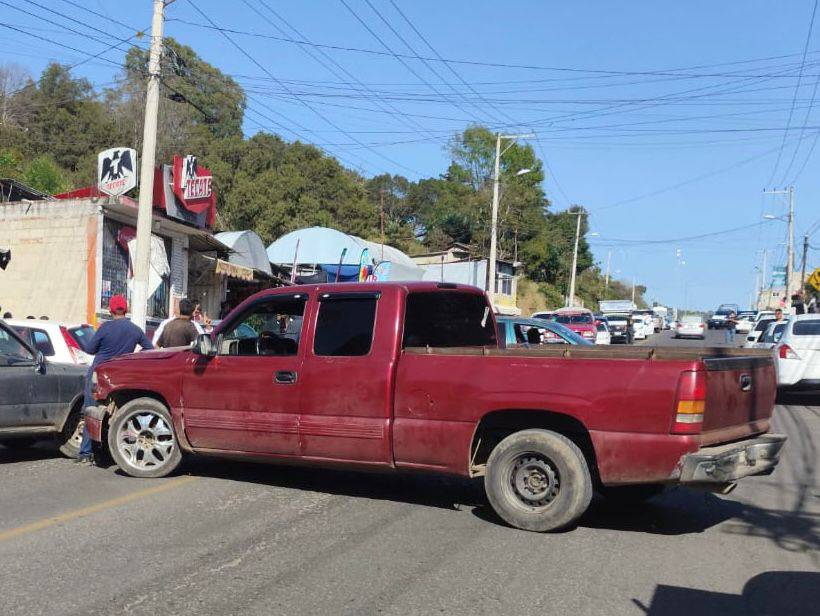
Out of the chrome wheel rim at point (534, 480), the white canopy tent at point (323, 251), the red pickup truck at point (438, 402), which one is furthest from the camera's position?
the white canopy tent at point (323, 251)

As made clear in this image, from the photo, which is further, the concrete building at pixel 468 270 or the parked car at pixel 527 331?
the concrete building at pixel 468 270

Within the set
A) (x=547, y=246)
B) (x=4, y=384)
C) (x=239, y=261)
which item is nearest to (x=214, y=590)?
(x=4, y=384)

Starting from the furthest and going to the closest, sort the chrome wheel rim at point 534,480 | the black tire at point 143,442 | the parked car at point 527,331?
the parked car at point 527,331 → the black tire at point 143,442 → the chrome wheel rim at point 534,480

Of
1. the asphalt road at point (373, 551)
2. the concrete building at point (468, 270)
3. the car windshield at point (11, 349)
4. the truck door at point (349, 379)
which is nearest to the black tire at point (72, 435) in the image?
the car windshield at point (11, 349)

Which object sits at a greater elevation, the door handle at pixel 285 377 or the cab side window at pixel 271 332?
the cab side window at pixel 271 332

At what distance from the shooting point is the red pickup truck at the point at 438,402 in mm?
5492

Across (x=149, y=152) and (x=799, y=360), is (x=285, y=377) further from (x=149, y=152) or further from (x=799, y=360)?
(x=799, y=360)

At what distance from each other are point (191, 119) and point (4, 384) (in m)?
49.7

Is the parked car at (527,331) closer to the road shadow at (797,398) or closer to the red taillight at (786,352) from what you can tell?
the red taillight at (786,352)

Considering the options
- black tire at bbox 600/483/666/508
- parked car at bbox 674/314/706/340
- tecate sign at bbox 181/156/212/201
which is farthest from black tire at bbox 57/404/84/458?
parked car at bbox 674/314/706/340

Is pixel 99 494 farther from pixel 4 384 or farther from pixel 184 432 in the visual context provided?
pixel 4 384

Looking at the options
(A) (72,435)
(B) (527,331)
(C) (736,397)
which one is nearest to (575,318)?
(B) (527,331)

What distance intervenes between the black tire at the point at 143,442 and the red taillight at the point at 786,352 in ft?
38.6

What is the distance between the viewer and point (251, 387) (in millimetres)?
7000
